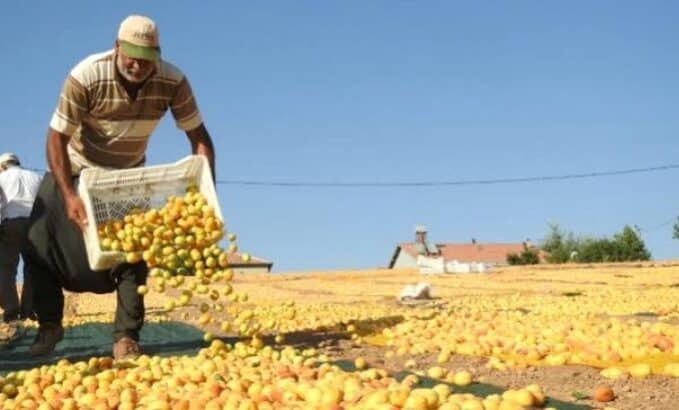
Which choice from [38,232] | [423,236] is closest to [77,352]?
[38,232]

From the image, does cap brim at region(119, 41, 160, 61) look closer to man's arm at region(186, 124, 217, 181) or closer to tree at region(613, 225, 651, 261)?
man's arm at region(186, 124, 217, 181)

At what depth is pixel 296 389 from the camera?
3.12 meters

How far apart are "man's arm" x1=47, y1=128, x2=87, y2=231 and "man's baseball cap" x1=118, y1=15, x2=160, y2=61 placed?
1.94 ft

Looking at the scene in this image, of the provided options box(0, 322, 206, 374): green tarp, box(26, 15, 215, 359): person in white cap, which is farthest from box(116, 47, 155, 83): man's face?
box(0, 322, 206, 374): green tarp

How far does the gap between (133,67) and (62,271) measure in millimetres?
1247

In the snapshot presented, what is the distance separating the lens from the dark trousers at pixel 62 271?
4668 mm

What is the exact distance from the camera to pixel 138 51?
4453 millimetres

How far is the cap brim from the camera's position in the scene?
14.6ft

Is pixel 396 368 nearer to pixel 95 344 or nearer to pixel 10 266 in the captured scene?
pixel 95 344

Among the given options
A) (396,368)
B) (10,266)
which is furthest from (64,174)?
(10,266)

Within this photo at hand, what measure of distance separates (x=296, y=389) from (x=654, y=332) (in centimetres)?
224

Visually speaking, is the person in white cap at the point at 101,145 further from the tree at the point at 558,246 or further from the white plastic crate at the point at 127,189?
the tree at the point at 558,246

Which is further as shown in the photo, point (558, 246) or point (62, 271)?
point (558, 246)

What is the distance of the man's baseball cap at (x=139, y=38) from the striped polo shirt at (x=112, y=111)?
0.21m
